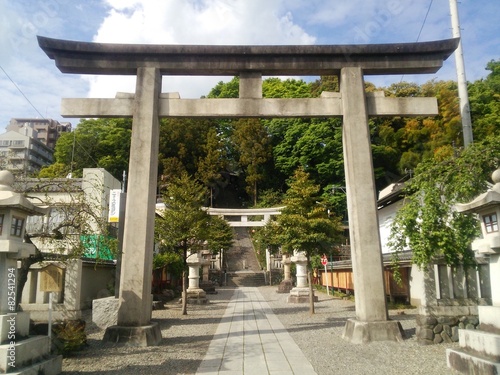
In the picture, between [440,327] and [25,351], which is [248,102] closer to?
[440,327]

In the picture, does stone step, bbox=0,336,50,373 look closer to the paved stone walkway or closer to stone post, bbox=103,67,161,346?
→ the paved stone walkway

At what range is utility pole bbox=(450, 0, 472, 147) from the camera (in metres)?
9.76

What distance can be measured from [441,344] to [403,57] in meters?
6.63

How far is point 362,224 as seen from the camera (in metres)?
9.07

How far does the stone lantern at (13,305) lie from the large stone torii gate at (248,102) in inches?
126

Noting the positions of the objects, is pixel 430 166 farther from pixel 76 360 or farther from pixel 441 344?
pixel 76 360

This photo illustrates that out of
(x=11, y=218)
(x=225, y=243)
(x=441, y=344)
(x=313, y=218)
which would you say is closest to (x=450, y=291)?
(x=441, y=344)

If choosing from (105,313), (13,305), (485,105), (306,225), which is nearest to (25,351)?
(13,305)

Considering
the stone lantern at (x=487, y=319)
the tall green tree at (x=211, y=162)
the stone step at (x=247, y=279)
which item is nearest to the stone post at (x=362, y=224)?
the stone lantern at (x=487, y=319)

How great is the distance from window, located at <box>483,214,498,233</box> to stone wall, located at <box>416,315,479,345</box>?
10.6 ft

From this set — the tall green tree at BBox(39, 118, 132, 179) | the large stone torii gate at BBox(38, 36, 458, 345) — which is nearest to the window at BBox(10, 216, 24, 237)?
the large stone torii gate at BBox(38, 36, 458, 345)

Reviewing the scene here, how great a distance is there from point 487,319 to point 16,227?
22.8 ft

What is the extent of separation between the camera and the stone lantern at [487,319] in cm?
530

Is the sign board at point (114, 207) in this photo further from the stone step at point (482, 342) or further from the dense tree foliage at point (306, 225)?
the stone step at point (482, 342)
